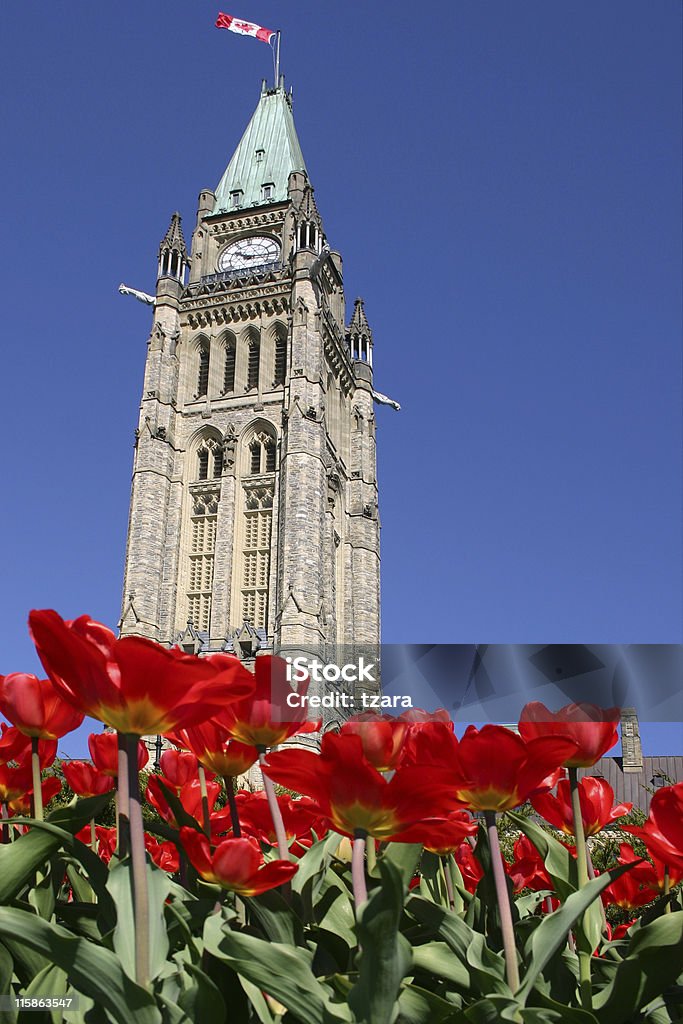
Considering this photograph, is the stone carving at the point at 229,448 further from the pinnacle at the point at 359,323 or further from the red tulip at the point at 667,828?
the red tulip at the point at 667,828

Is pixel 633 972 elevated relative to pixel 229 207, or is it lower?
lower

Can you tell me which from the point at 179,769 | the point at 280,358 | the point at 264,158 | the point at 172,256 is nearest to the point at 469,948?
the point at 179,769

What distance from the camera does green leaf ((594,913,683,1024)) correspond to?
48.4 inches

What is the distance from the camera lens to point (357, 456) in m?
46.6

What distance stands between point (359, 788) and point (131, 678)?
0.35 metres

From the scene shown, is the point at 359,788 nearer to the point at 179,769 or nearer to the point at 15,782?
the point at 179,769

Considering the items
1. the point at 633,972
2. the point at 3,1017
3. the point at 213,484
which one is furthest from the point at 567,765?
the point at 213,484

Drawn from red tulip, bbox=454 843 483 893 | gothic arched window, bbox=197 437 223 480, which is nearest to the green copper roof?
gothic arched window, bbox=197 437 223 480

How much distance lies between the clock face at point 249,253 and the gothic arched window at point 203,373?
5.83 metres

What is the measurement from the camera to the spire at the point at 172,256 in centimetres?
4591

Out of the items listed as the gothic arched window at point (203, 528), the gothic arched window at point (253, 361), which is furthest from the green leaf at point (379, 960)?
Answer: the gothic arched window at point (253, 361)

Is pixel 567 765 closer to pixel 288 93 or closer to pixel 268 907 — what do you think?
pixel 268 907

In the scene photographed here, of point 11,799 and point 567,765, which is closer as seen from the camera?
point 567,765

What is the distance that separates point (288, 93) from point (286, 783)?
64.1 metres
